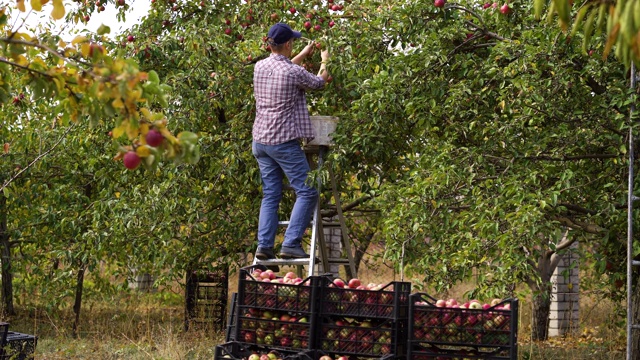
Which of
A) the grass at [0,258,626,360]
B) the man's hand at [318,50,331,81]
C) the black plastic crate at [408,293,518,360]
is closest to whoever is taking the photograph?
the black plastic crate at [408,293,518,360]

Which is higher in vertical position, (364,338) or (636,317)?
(636,317)

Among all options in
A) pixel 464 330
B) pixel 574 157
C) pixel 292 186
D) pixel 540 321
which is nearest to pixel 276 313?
pixel 464 330

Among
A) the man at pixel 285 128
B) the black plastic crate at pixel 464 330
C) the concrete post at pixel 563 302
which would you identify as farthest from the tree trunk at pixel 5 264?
the concrete post at pixel 563 302

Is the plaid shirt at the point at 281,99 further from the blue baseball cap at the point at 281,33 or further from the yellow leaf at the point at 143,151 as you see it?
the yellow leaf at the point at 143,151

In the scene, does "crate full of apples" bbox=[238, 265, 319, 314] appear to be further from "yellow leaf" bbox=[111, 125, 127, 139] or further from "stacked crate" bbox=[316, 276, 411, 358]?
"yellow leaf" bbox=[111, 125, 127, 139]

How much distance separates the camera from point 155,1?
26.9ft

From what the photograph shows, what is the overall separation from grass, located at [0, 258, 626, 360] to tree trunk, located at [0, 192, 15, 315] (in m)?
0.20

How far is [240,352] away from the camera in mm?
4617

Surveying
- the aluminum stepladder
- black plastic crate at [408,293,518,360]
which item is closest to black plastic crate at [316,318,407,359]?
black plastic crate at [408,293,518,360]

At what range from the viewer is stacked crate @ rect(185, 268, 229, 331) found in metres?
8.66

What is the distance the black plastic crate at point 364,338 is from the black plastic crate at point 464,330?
12cm

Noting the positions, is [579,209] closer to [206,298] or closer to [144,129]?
[144,129]

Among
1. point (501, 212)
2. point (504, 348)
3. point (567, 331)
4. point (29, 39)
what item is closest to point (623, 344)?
point (567, 331)

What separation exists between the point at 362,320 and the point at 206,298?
455 cm
